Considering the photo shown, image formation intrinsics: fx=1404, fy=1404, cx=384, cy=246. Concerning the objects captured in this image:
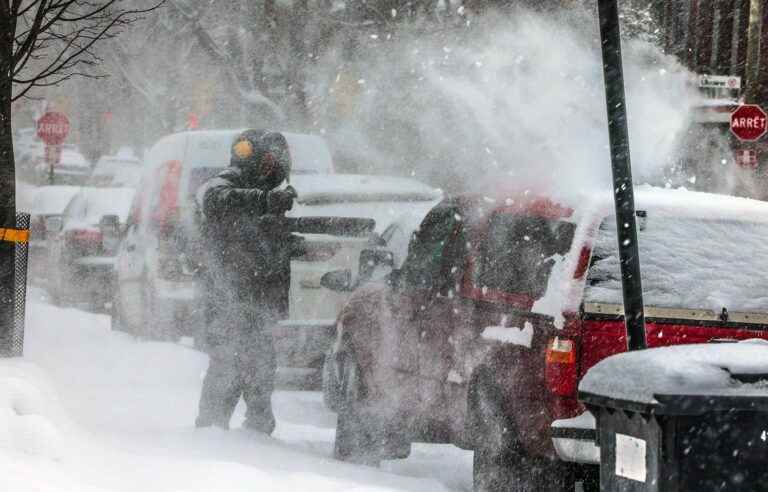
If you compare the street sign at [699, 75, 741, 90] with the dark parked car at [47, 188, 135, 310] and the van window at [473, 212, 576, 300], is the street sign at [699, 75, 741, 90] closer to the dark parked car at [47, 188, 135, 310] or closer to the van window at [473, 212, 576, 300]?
the dark parked car at [47, 188, 135, 310]

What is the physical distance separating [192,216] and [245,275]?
3.47 m

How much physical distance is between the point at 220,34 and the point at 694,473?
25.2 meters

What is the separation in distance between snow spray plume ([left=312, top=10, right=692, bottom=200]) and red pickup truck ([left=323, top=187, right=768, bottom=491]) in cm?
467

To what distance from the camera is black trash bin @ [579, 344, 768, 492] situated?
424 cm

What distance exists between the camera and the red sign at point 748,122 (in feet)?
56.7

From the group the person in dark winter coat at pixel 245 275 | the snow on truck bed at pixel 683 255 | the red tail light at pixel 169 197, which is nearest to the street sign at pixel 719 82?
the red tail light at pixel 169 197

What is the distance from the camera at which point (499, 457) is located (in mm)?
6895

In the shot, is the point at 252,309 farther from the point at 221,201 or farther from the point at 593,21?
the point at 593,21

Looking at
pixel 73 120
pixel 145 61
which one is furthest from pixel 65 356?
pixel 73 120

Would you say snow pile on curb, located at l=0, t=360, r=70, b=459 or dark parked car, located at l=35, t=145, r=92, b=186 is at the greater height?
dark parked car, located at l=35, t=145, r=92, b=186

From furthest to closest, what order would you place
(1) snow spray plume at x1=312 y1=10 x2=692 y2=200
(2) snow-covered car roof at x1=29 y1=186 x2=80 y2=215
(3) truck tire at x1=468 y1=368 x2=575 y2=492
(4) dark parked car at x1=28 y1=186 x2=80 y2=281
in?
(2) snow-covered car roof at x1=29 y1=186 x2=80 y2=215 < (4) dark parked car at x1=28 y1=186 x2=80 y2=281 < (1) snow spray plume at x1=312 y1=10 x2=692 y2=200 < (3) truck tire at x1=468 y1=368 x2=575 y2=492

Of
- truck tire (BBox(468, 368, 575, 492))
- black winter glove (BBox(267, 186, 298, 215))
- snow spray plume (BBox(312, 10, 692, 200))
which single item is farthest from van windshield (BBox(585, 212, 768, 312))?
snow spray plume (BBox(312, 10, 692, 200))

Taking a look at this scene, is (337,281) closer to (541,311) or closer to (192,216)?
(541,311)

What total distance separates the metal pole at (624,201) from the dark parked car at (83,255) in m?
12.8
